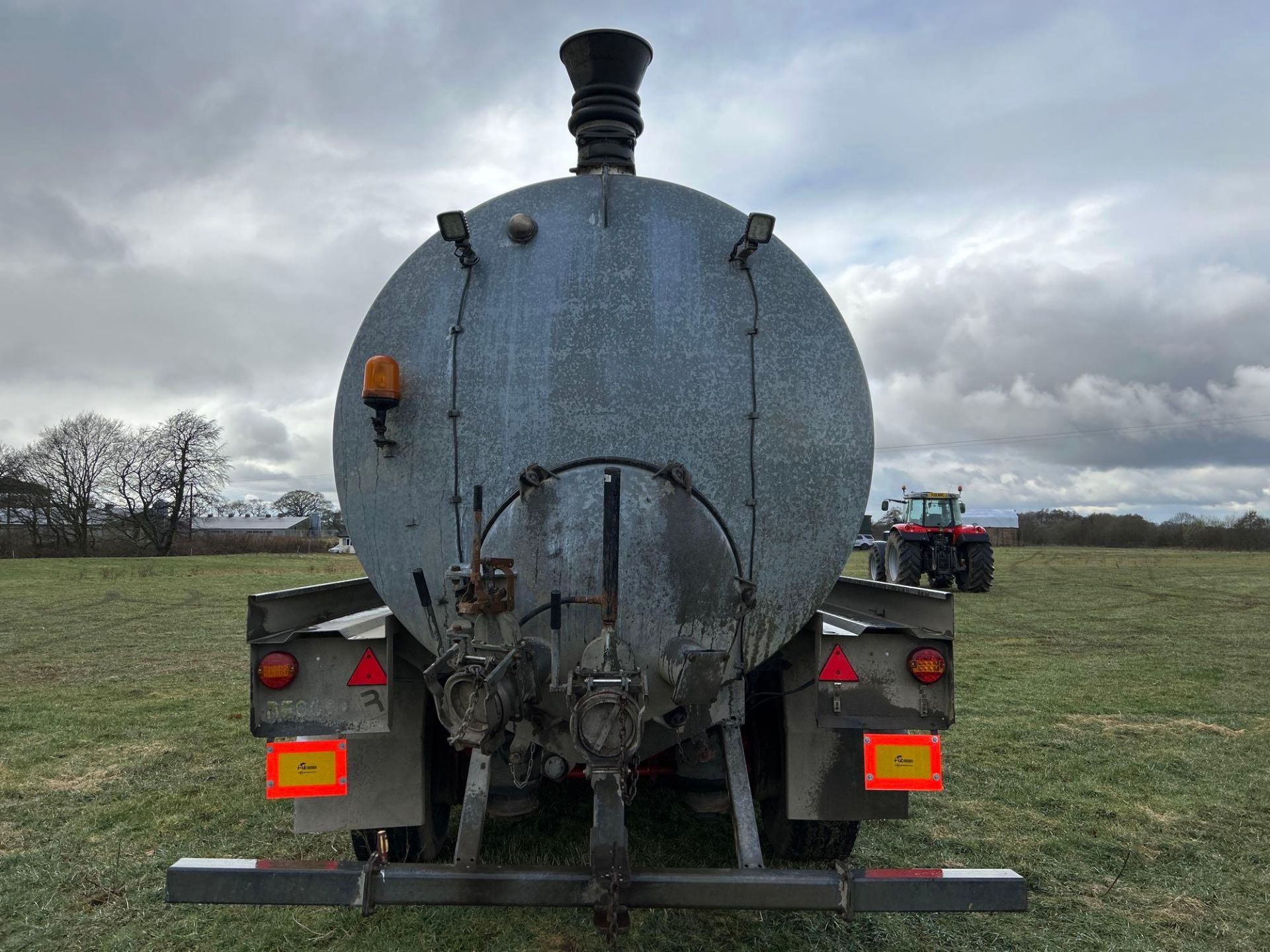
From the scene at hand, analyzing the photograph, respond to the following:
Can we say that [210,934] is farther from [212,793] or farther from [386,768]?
[212,793]

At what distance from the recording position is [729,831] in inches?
158

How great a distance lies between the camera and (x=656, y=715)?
2340mm

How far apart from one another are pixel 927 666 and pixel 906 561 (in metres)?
15.3

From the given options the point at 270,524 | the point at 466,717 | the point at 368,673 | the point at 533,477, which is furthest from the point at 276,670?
the point at 270,524

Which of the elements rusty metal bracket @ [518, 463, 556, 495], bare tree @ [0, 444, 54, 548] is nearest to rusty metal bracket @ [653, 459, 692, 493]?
rusty metal bracket @ [518, 463, 556, 495]

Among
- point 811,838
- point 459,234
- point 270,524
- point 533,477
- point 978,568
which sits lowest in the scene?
point 811,838

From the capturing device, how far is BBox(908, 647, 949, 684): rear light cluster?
2.75 metres

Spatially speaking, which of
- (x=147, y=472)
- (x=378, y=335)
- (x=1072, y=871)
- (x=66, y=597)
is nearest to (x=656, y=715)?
(x=378, y=335)

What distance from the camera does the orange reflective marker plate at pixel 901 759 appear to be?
108 inches

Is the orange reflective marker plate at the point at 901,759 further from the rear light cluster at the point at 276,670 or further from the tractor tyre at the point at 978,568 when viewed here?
the tractor tyre at the point at 978,568

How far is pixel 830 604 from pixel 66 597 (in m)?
17.5

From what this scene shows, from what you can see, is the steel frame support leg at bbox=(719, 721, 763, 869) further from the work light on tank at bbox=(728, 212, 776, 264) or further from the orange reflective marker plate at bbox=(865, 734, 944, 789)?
the work light on tank at bbox=(728, 212, 776, 264)

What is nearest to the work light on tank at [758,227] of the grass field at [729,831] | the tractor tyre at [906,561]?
the grass field at [729,831]

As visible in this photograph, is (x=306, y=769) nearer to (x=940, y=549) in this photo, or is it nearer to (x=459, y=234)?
(x=459, y=234)
